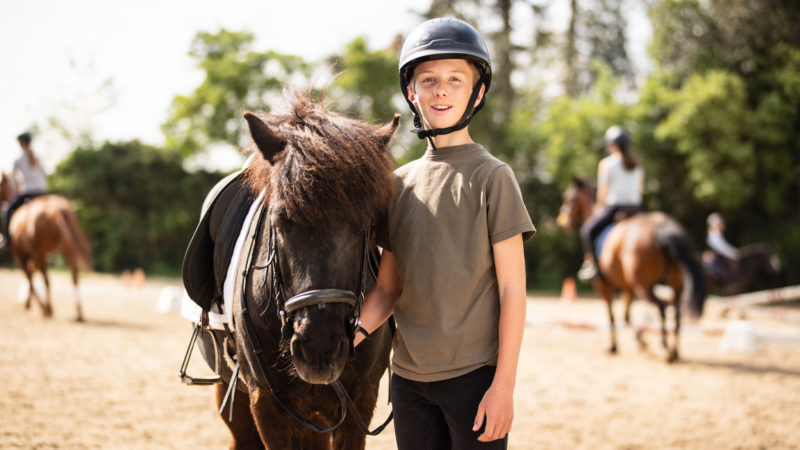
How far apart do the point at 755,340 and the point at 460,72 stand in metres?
8.22

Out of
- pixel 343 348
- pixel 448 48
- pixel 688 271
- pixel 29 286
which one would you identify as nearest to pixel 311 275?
pixel 343 348

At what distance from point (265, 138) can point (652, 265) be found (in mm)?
6724

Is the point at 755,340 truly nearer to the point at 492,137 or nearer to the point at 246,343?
the point at 246,343

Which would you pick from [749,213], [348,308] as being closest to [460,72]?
[348,308]

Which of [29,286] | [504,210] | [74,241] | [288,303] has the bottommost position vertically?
[29,286]

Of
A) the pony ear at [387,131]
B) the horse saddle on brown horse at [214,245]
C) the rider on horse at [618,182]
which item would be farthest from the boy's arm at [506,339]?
the rider on horse at [618,182]

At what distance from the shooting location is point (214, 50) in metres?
25.0

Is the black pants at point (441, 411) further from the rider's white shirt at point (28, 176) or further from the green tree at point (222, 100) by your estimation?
the green tree at point (222, 100)

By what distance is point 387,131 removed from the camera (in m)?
2.03

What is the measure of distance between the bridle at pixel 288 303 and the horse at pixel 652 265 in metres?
6.13

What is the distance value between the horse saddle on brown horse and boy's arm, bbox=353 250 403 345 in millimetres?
800

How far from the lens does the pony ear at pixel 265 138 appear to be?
1.89 m

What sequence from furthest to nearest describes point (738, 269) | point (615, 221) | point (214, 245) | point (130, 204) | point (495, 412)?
point (130, 204), point (738, 269), point (615, 221), point (214, 245), point (495, 412)

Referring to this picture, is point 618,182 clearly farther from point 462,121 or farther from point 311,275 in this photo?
point 311,275
